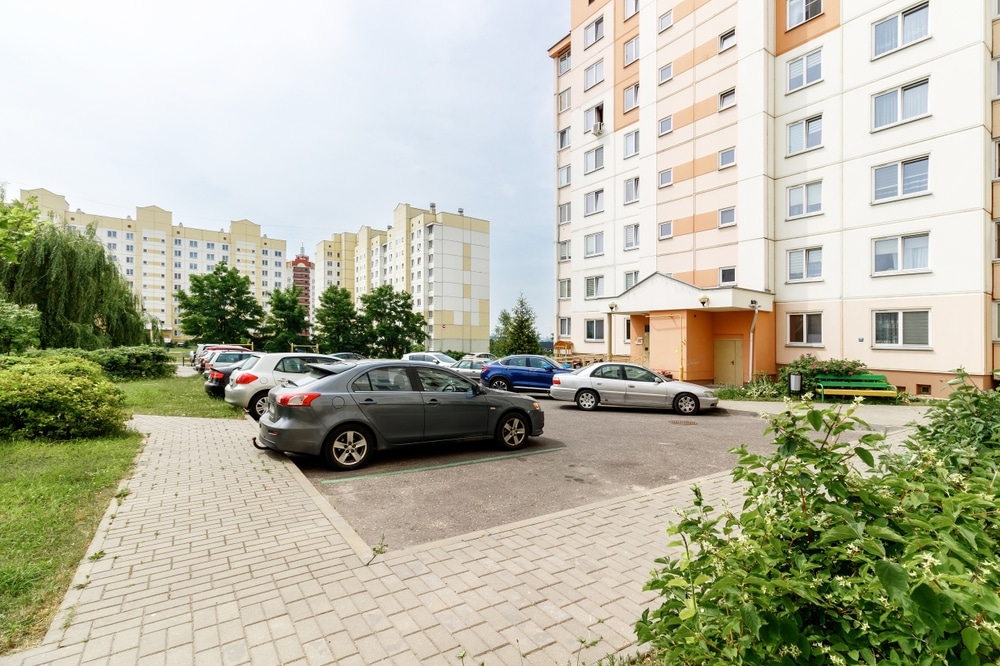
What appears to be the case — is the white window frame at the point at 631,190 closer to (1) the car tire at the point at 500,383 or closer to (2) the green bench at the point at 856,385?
A: (2) the green bench at the point at 856,385

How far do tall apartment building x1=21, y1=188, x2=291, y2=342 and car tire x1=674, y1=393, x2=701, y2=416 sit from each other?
8796 centimetres

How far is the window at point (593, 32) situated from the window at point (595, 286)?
1465 cm

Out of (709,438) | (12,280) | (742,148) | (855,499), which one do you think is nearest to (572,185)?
(742,148)

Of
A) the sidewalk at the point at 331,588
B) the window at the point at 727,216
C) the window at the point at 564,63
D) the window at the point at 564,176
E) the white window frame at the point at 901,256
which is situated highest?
the window at the point at 564,63

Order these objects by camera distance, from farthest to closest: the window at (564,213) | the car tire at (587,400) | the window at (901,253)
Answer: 1. the window at (564,213)
2. the window at (901,253)
3. the car tire at (587,400)

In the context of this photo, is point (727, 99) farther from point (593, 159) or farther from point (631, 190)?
point (593, 159)

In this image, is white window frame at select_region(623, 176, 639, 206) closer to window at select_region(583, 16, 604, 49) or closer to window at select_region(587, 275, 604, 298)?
window at select_region(587, 275, 604, 298)

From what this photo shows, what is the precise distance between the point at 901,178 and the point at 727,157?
6659 mm

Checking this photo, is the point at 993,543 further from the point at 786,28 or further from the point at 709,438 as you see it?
the point at 786,28

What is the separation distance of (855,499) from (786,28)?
1008 inches

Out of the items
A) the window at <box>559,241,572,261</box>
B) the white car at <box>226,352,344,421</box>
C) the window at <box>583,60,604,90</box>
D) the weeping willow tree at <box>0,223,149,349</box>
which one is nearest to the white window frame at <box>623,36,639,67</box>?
the window at <box>583,60,604,90</box>


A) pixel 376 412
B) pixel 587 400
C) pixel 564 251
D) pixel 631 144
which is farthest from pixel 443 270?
pixel 376 412

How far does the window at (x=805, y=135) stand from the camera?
1962 centimetres

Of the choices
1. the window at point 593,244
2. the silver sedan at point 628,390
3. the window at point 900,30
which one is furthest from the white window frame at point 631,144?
the silver sedan at point 628,390
